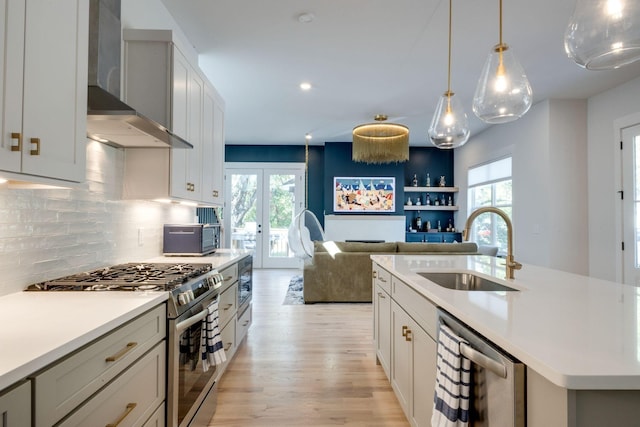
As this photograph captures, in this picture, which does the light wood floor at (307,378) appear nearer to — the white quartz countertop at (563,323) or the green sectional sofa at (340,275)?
the green sectional sofa at (340,275)

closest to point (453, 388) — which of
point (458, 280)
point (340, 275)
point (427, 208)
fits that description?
point (458, 280)

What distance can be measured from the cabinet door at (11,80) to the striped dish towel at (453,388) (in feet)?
4.87

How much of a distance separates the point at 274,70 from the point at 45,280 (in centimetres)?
295

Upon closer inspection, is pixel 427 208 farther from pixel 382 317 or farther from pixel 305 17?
pixel 305 17

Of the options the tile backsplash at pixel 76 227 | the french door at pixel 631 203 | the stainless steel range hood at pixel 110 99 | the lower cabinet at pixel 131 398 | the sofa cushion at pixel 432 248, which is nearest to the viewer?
the lower cabinet at pixel 131 398

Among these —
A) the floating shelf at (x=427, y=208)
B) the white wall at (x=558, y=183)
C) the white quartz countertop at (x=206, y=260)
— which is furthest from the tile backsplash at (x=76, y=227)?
the floating shelf at (x=427, y=208)

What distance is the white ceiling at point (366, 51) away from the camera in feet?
8.56

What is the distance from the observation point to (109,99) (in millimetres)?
1516

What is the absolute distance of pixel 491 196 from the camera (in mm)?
6105

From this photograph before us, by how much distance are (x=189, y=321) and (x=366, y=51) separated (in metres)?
2.87

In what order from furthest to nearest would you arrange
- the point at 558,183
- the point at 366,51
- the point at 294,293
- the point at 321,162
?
the point at 321,162, the point at 294,293, the point at 558,183, the point at 366,51

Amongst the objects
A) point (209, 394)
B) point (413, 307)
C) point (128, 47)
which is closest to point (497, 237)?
point (413, 307)

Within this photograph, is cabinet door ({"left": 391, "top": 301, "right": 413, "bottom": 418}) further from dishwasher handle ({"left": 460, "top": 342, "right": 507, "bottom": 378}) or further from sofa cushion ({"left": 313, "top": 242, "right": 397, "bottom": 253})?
sofa cushion ({"left": 313, "top": 242, "right": 397, "bottom": 253})

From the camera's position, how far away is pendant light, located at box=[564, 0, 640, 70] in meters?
1.17
